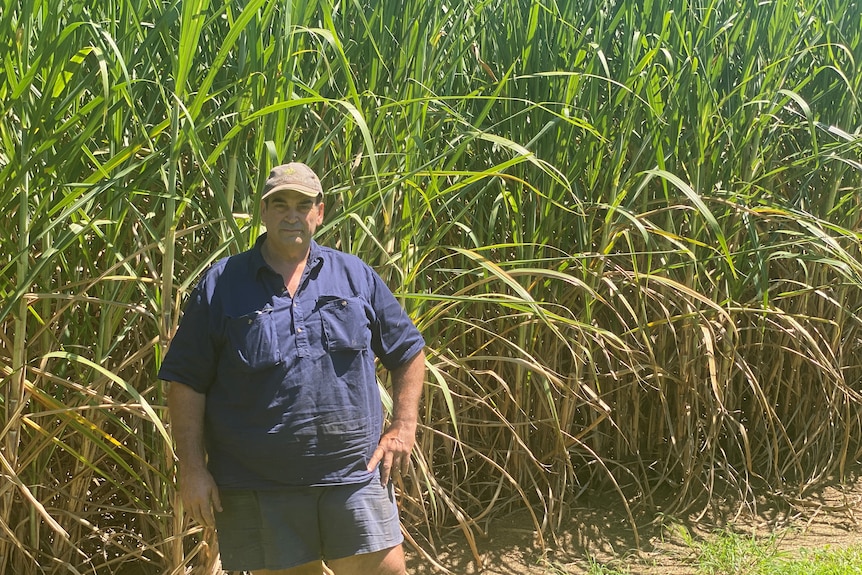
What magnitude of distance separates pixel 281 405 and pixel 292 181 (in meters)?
0.45

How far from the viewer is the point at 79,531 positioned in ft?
8.52

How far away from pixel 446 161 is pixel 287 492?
4.02 feet

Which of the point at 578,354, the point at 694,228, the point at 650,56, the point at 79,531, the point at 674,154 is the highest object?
the point at 650,56

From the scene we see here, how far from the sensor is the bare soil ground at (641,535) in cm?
327

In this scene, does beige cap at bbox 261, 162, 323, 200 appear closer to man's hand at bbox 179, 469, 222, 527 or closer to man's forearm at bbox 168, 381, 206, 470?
man's forearm at bbox 168, 381, 206, 470

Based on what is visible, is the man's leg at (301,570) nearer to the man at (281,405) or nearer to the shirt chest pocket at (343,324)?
the man at (281,405)

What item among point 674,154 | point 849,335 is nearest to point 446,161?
point 674,154

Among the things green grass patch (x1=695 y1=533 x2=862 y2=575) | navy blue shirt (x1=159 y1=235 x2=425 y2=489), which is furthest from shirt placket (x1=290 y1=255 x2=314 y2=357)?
green grass patch (x1=695 y1=533 x2=862 y2=575)

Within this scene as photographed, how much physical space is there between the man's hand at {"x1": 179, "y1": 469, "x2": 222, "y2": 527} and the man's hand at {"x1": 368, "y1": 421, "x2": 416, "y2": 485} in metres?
0.34

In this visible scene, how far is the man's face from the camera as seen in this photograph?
2.08m

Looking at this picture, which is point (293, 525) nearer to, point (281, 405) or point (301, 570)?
point (301, 570)

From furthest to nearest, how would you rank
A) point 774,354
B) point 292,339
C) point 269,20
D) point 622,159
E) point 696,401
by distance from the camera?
point 774,354, point 696,401, point 622,159, point 269,20, point 292,339

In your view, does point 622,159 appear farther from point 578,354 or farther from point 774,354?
point 774,354

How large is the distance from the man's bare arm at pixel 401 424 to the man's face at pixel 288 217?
0.40 m
